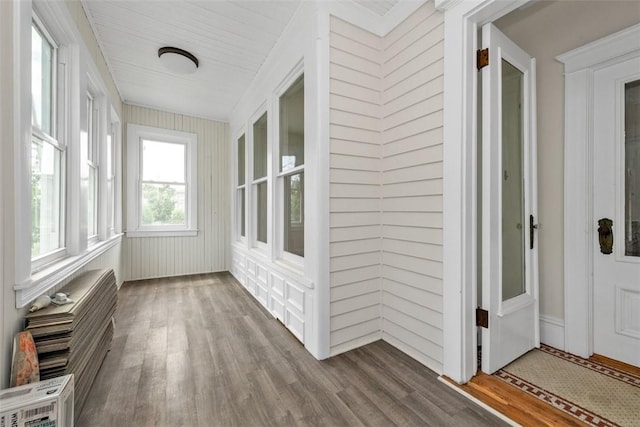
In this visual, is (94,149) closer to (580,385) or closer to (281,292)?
(281,292)

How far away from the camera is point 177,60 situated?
9.45ft

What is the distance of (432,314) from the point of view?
191 cm

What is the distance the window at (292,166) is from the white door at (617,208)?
232 cm

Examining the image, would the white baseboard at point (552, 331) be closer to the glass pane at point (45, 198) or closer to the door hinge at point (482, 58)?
the door hinge at point (482, 58)

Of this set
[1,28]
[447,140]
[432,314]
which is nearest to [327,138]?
[447,140]

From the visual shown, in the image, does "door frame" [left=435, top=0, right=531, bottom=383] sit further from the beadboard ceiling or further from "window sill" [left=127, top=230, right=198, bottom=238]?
"window sill" [left=127, top=230, right=198, bottom=238]

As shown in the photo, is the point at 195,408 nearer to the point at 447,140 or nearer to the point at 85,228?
the point at 85,228

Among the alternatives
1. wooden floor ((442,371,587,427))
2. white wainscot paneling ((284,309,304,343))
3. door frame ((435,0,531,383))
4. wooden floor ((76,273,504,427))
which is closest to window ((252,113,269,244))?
white wainscot paneling ((284,309,304,343))

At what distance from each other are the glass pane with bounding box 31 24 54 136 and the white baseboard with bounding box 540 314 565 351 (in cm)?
394

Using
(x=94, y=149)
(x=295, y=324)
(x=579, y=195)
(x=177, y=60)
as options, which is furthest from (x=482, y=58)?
(x=94, y=149)

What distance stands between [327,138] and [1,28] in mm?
1753

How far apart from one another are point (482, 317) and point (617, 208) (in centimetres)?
130

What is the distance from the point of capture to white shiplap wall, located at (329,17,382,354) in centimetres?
212

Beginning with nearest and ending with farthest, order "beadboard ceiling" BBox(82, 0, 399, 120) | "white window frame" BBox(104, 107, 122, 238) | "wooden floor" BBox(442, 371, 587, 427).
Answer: "wooden floor" BBox(442, 371, 587, 427) → "beadboard ceiling" BBox(82, 0, 399, 120) → "white window frame" BBox(104, 107, 122, 238)
